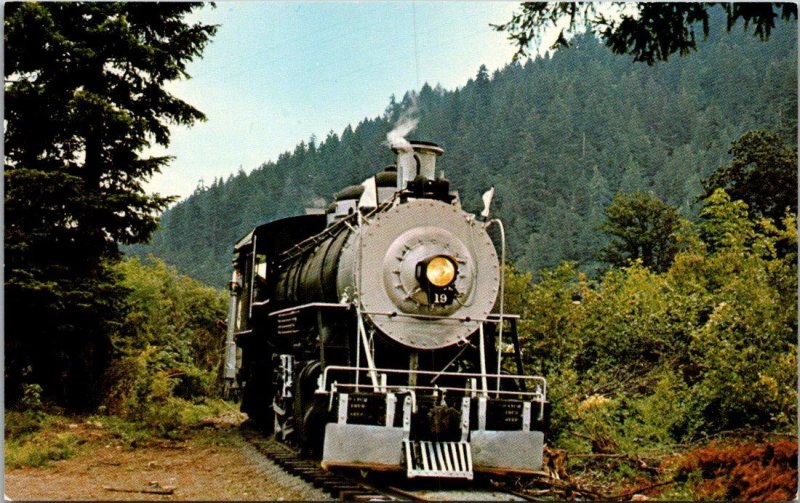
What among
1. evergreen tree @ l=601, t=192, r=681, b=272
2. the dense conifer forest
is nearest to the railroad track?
the dense conifer forest

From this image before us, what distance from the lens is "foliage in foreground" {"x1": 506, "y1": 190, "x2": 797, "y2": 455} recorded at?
8859 millimetres

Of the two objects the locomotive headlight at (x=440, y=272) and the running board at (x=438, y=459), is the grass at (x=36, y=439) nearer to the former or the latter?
the running board at (x=438, y=459)

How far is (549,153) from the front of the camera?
213 feet

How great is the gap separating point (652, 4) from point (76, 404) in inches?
397

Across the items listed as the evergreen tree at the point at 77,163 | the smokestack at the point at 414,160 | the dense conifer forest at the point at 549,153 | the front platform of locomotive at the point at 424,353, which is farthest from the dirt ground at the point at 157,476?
the dense conifer forest at the point at 549,153

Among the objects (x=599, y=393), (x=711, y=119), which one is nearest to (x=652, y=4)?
(x=599, y=393)

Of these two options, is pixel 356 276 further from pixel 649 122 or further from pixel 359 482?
pixel 649 122

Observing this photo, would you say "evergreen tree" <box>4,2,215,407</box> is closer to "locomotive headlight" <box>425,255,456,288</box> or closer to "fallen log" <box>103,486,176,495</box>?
"fallen log" <box>103,486,176,495</box>

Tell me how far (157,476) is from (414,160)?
14.7ft

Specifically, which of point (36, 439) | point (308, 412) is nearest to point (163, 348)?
point (36, 439)

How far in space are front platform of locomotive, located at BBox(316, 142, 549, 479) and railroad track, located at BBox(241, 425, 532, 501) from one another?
0.18 m

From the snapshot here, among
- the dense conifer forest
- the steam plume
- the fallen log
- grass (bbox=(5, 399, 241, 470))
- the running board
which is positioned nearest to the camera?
the running board

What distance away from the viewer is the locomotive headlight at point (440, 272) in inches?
311

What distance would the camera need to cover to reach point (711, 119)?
40.6 meters
